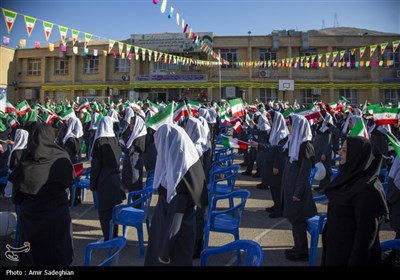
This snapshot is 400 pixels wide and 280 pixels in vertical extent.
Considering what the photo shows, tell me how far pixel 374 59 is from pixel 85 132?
1103 inches

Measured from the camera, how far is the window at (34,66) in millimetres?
37622

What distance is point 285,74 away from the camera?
3238 cm

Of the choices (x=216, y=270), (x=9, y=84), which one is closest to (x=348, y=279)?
(x=216, y=270)

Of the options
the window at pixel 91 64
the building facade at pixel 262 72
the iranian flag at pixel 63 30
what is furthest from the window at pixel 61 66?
the iranian flag at pixel 63 30

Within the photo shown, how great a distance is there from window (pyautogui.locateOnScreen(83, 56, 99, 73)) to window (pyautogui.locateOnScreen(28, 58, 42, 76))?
5.91 metres

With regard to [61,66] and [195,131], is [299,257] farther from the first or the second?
[61,66]

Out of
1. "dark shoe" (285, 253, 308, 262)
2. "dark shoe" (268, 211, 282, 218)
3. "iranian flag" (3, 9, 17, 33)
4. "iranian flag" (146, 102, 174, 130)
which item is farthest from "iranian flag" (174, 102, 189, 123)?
"iranian flag" (3, 9, 17, 33)

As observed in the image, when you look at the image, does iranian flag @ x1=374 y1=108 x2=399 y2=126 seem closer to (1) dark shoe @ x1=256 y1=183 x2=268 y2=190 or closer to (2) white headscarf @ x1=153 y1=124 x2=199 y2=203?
(1) dark shoe @ x1=256 y1=183 x2=268 y2=190

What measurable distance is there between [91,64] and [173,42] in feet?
31.9

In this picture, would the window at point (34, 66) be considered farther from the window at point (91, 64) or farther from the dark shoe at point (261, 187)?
the dark shoe at point (261, 187)

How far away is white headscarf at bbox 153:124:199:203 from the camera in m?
3.21

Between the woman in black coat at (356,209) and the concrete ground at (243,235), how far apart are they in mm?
1876

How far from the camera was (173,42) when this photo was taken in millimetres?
31625

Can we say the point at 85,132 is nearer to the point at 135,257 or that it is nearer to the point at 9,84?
the point at 135,257
